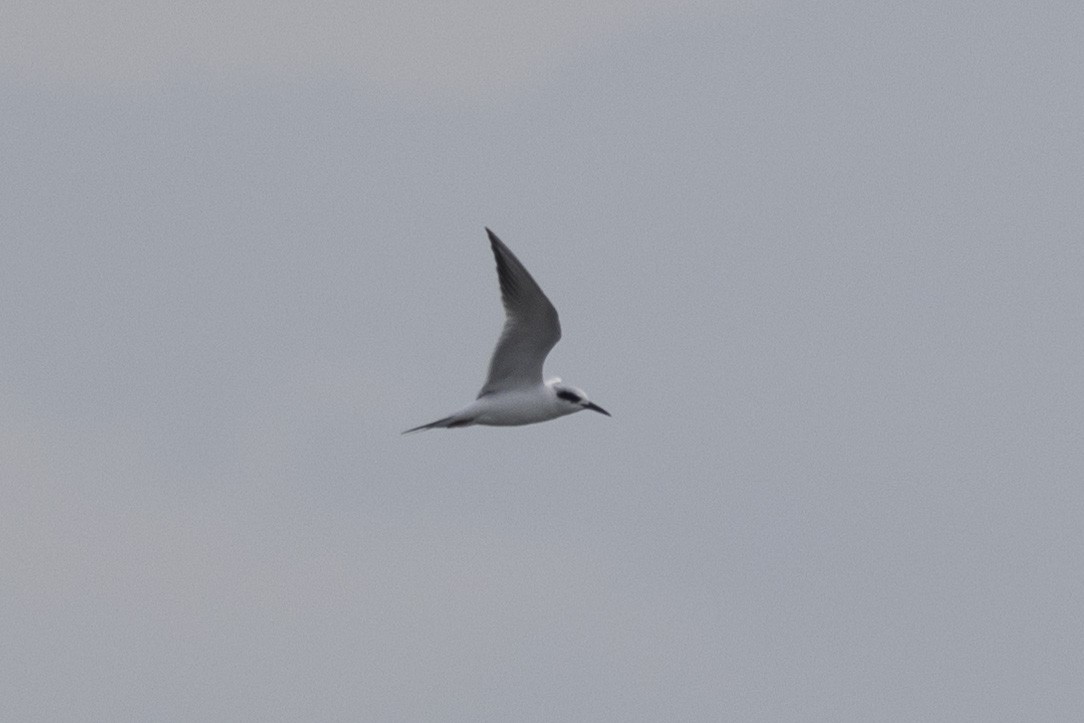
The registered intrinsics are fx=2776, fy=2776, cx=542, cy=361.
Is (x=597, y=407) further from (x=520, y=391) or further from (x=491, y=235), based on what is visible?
(x=491, y=235)

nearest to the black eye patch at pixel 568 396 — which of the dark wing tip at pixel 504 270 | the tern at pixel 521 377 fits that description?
the tern at pixel 521 377

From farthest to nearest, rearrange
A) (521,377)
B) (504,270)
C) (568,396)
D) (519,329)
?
(568,396) < (521,377) < (519,329) < (504,270)

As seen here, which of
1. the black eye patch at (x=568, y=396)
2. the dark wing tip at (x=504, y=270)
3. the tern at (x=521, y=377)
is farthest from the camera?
the black eye patch at (x=568, y=396)

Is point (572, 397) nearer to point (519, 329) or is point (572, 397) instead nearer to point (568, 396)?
point (568, 396)

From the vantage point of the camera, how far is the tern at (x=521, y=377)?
119 feet

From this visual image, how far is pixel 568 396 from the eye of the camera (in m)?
38.2

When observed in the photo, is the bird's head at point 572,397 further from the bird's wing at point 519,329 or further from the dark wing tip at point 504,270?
the dark wing tip at point 504,270

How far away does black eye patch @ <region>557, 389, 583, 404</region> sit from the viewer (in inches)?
1502

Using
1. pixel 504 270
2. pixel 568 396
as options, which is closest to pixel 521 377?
pixel 568 396

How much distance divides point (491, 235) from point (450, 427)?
3.46 m

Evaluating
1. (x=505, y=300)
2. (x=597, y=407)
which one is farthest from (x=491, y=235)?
(x=597, y=407)

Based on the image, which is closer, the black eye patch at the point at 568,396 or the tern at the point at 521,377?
the tern at the point at 521,377

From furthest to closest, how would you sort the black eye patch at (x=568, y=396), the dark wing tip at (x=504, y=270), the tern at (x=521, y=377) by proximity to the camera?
the black eye patch at (x=568, y=396), the tern at (x=521, y=377), the dark wing tip at (x=504, y=270)

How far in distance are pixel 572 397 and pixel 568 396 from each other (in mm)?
65
